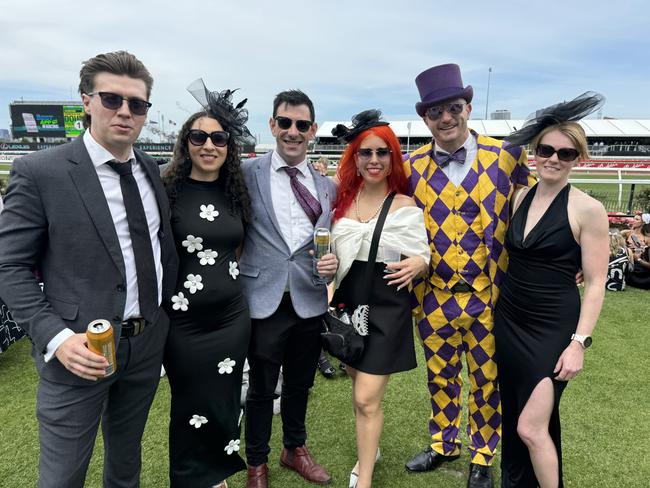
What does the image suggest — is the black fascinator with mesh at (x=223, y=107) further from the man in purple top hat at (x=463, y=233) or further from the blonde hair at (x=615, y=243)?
the blonde hair at (x=615, y=243)

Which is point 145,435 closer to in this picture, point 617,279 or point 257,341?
point 257,341

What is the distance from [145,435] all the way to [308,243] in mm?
2163

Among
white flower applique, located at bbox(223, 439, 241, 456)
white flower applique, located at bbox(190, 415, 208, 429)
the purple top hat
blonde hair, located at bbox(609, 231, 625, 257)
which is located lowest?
white flower applique, located at bbox(223, 439, 241, 456)

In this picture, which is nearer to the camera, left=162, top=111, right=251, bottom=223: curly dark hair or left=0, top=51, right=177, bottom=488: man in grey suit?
left=0, top=51, right=177, bottom=488: man in grey suit

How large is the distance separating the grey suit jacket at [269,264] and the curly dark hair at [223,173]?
0.10m

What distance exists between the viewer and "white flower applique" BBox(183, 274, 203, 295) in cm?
229

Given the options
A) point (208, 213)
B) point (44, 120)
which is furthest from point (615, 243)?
point (44, 120)

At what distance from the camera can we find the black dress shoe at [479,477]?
9.11ft

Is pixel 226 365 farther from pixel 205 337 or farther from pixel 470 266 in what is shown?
pixel 470 266

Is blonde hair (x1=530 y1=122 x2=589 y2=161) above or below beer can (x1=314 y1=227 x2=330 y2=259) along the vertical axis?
above

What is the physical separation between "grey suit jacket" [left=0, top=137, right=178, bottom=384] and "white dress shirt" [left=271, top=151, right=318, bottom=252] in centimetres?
101

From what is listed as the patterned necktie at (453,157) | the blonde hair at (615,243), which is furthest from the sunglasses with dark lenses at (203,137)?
the blonde hair at (615,243)

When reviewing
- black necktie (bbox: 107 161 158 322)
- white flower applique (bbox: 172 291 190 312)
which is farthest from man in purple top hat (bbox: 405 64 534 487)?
black necktie (bbox: 107 161 158 322)

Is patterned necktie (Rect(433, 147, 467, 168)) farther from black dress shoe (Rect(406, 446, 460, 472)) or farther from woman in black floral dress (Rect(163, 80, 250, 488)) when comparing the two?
black dress shoe (Rect(406, 446, 460, 472))
